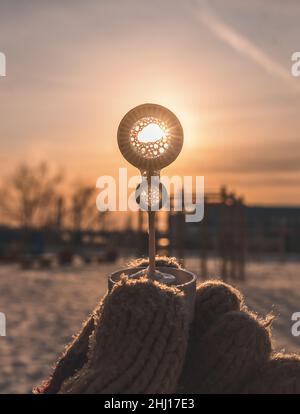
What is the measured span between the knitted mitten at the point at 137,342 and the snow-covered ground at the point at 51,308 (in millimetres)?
463

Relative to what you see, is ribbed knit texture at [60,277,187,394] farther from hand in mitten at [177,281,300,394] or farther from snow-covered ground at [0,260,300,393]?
snow-covered ground at [0,260,300,393]

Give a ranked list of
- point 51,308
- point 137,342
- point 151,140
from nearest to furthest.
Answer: point 137,342 < point 151,140 < point 51,308

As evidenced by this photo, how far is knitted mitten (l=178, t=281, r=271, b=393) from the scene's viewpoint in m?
1.28

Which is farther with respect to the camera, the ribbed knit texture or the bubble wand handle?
the bubble wand handle

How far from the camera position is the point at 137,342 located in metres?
1.13

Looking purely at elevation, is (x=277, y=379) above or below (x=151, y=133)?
below

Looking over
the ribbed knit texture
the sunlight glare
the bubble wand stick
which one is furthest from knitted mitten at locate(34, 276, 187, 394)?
the sunlight glare

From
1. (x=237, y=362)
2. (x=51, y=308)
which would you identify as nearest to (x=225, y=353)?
(x=237, y=362)

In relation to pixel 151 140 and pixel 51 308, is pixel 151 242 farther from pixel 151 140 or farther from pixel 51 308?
pixel 51 308

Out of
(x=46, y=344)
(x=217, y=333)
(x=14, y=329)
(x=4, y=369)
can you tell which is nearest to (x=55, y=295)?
(x=14, y=329)

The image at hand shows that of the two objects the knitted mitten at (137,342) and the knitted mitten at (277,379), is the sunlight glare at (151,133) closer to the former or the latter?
the knitted mitten at (137,342)

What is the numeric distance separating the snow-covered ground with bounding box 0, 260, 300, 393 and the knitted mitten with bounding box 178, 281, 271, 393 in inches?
8.9

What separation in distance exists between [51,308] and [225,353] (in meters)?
10.2

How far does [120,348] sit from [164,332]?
0.09 metres
